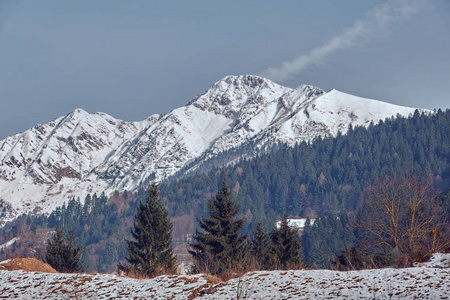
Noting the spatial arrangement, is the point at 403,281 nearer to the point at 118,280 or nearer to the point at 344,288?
the point at 344,288

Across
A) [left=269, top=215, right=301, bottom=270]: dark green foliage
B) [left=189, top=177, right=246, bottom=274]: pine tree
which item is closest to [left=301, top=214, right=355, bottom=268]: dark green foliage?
[left=269, top=215, right=301, bottom=270]: dark green foliage

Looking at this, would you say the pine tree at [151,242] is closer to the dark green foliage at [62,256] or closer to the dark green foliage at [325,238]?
the dark green foliage at [62,256]

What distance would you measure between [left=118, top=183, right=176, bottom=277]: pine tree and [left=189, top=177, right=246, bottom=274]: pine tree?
2676 mm

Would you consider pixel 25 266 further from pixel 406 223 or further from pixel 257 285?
pixel 406 223

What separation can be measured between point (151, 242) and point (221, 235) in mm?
7108

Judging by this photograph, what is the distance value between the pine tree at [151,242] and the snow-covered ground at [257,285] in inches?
739

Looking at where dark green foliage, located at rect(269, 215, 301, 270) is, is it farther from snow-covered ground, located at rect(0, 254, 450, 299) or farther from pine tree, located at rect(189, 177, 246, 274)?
snow-covered ground, located at rect(0, 254, 450, 299)

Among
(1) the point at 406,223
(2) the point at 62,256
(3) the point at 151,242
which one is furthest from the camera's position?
(2) the point at 62,256

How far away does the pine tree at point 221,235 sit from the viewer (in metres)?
50.1

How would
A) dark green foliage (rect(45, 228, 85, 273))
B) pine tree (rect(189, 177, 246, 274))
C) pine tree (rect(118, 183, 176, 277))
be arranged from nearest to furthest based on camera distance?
1. pine tree (rect(118, 183, 176, 277))
2. pine tree (rect(189, 177, 246, 274))
3. dark green foliage (rect(45, 228, 85, 273))

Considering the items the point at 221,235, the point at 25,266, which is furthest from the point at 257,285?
the point at 221,235

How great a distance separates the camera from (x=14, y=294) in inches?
1070

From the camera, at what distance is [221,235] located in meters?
52.3

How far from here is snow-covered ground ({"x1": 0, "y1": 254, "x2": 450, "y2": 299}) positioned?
2075 cm
